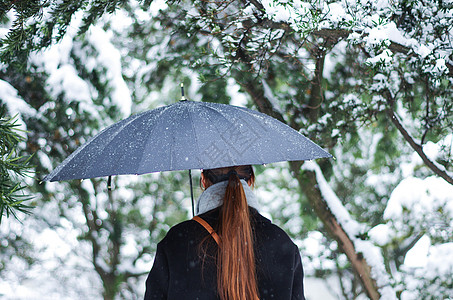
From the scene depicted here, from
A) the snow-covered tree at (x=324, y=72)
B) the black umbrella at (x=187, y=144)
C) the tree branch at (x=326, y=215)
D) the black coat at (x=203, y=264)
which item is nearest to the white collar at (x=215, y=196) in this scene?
the black coat at (x=203, y=264)

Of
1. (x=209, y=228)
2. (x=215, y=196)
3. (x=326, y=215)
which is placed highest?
(x=326, y=215)

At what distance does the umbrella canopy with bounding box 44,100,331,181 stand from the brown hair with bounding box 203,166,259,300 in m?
0.22

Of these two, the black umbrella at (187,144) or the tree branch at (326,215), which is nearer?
the black umbrella at (187,144)

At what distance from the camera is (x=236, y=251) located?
1.64m

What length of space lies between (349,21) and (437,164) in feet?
4.69

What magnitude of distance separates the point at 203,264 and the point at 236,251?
157 millimetres

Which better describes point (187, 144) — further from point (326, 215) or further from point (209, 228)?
point (326, 215)

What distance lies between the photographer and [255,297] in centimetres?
167

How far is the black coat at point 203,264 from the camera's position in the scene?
1.69 m

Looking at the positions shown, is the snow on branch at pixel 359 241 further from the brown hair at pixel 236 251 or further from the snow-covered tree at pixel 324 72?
the brown hair at pixel 236 251

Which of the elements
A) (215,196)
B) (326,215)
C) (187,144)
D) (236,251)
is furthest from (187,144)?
(326,215)

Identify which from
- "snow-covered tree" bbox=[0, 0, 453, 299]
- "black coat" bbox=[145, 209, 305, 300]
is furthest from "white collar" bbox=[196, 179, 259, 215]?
"snow-covered tree" bbox=[0, 0, 453, 299]

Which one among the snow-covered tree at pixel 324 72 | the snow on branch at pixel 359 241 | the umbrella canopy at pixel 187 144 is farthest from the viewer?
the snow on branch at pixel 359 241

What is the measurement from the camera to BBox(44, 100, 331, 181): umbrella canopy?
154cm
